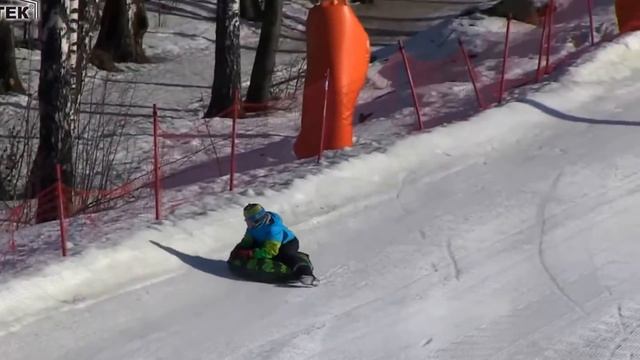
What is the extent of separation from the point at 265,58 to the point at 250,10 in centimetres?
1144

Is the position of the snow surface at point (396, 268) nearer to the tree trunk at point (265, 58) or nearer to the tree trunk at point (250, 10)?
the tree trunk at point (265, 58)

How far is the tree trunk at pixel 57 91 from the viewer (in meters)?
13.4

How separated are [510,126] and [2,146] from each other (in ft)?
25.8

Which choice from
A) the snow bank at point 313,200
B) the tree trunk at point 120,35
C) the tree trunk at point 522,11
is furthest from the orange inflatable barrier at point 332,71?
the tree trunk at point 120,35

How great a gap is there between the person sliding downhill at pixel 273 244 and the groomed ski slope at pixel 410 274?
181 mm

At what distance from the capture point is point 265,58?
2036 cm

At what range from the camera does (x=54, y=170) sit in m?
13.5

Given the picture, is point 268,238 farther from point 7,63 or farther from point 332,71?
point 7,63

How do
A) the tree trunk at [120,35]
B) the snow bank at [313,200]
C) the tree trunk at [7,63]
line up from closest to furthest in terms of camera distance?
1. the snow bank at [313,200]
2. the tree trunk at [7,63]
3. the tree trunk at [120,35]

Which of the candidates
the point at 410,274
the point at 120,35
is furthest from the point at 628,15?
the point at 120,35

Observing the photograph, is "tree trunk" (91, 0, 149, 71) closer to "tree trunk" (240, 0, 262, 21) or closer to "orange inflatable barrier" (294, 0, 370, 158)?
"tree trunk" (240, 0, 262, 21)

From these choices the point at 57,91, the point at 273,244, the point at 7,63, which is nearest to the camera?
the point at 273,244

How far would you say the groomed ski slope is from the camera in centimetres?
828

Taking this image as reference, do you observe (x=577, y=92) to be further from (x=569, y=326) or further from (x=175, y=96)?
(x=175, y=96)
